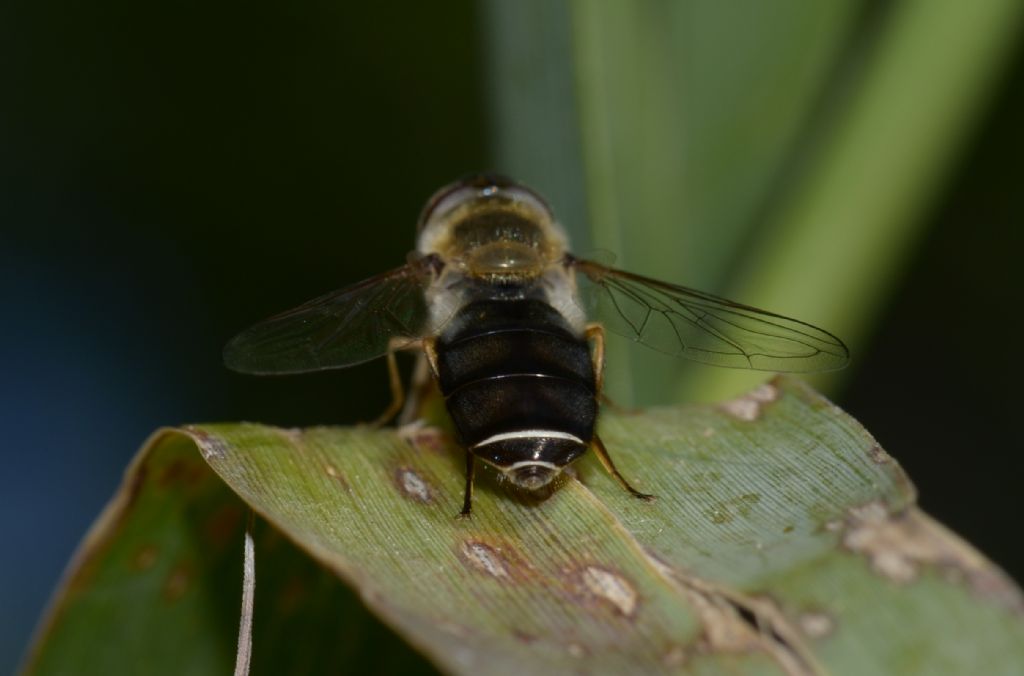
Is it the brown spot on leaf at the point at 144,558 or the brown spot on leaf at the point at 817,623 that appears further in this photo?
the brown spot on leaf at the point at 144,558

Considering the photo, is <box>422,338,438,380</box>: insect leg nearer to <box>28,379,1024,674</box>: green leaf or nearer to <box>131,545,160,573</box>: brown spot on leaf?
<box>28,379,1024,674</box>: green leaf

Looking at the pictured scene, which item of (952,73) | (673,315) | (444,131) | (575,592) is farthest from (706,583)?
(444,131)

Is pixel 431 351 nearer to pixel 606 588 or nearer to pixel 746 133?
pixel 606 588

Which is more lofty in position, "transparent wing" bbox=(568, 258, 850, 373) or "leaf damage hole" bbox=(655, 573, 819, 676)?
"transparent wing" bbox=(568, 258, 850, 373)

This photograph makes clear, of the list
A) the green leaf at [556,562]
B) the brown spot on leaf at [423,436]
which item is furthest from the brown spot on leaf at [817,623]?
the brown spot on leaf at [423,436]

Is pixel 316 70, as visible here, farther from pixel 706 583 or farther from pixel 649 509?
pixel 706 583

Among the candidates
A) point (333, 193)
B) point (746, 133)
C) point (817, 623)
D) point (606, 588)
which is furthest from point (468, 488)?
point (333, 193)

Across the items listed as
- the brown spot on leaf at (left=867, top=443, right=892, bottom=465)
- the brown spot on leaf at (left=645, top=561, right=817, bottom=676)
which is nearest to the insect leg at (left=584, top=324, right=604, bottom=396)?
the brown spot on leaf at (left=867, top=443, right=892, bottom=465)

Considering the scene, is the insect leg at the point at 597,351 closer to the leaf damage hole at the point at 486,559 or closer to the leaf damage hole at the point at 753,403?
the leaf damage hole at the point at 753,403
